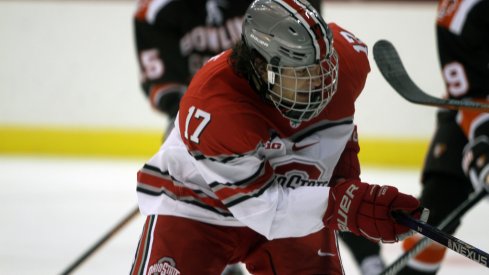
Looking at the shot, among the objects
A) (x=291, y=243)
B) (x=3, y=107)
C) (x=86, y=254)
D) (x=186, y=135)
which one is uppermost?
(x=186, y=135)

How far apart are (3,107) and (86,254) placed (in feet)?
10.7

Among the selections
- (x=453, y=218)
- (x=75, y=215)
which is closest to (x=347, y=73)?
(x=453, y=218)

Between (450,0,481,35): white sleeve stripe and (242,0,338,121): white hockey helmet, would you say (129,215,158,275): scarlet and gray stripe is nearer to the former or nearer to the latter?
(242,0,338,121): white hockey helmet

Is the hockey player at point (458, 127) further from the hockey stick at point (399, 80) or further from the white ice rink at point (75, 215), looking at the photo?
the white ice rink at point (75, 215)

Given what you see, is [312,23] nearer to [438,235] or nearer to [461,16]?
[438,235]

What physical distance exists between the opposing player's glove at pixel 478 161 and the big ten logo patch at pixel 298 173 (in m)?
0.64

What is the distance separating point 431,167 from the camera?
A: 283cm

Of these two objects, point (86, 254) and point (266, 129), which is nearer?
point (266, 129)

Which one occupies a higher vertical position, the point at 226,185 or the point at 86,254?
the point at 226,185

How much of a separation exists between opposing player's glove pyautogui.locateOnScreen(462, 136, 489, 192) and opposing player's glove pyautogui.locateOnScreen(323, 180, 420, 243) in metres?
0.74

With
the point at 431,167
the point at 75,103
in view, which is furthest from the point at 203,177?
the point at 75,103

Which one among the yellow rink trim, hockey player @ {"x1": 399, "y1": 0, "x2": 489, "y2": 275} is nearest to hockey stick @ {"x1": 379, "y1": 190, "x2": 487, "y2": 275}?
hockey player @ {"x1": 399, "y1": 0, "x2": 489, "y2": 275}

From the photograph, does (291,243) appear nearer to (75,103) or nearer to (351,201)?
(351,201)

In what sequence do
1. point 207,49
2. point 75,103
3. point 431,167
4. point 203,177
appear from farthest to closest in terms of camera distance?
point 75,103 < point 207,49 < point 431,167 < point 203,177
